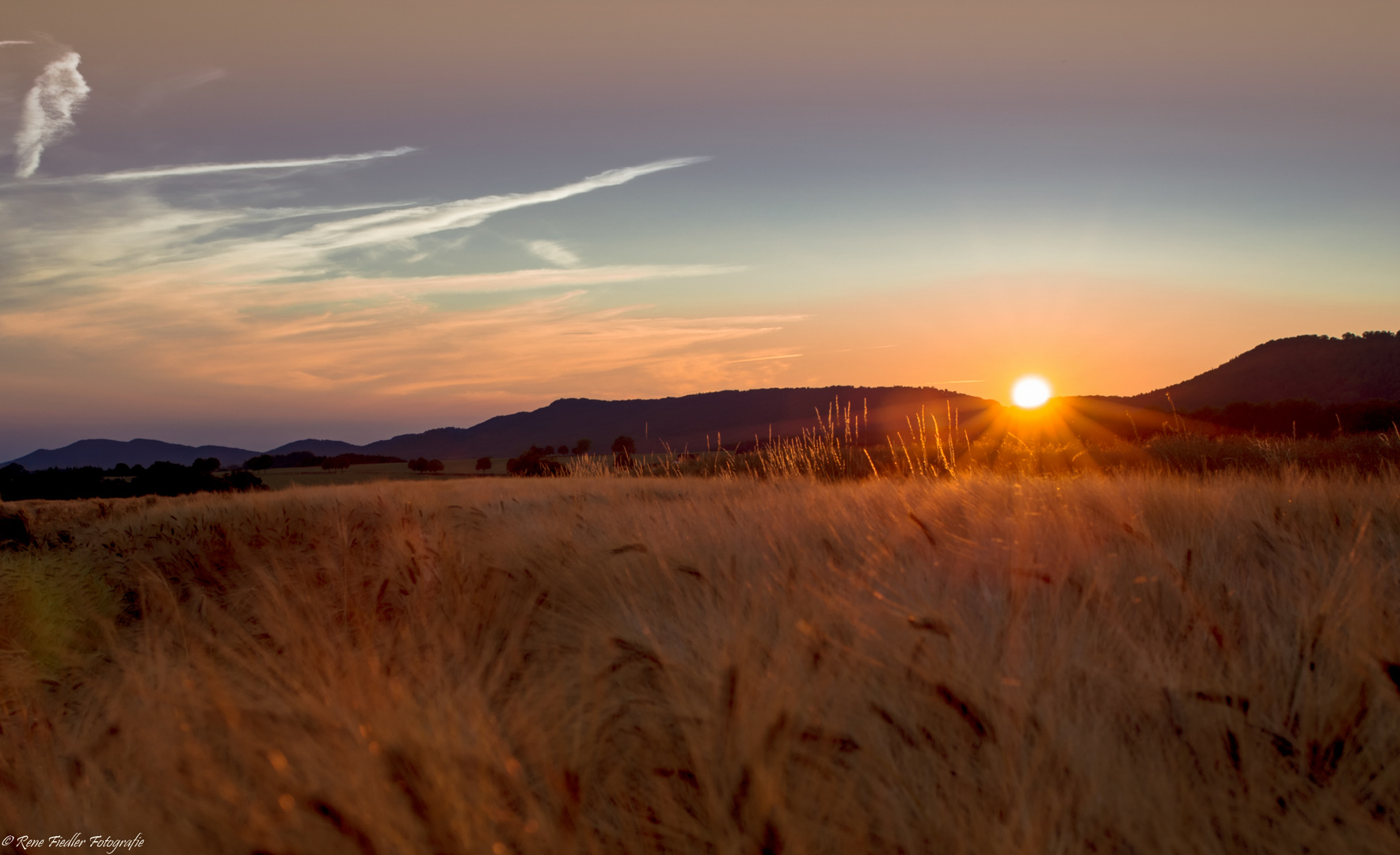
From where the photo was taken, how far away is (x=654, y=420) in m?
105

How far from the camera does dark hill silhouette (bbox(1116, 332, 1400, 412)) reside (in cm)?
6047

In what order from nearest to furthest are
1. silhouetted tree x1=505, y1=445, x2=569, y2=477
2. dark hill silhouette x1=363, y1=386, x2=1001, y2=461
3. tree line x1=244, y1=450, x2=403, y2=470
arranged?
silhouetted tree x1=505, y1=445, x2=569, y2=477 → tree line x1=244, y1=450, x2=403, y2=470 → dark hill silhouette x1=363, y1=386, x2=1001, y2=461

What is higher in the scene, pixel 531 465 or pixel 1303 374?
pixel 1303 374

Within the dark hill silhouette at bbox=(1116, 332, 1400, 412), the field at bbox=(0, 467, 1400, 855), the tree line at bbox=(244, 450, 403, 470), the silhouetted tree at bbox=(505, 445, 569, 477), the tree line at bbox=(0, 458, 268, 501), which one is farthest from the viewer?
the dark hill silhouette at bbox=(1116, 332, 1400, 412)

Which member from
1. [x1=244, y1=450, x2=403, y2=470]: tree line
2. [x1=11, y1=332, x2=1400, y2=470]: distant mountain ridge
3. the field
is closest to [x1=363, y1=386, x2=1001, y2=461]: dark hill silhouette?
[x1=11, y1=332, x2=1400, y2=470]: distant mountain ridge

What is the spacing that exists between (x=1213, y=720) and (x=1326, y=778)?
0.22 metres

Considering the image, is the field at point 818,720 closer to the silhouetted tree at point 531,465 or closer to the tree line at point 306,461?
the silhouetted tree at point 531,465

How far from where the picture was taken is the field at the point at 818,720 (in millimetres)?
1345

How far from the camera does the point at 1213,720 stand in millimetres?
1645

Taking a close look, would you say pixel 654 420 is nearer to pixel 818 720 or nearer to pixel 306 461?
pixel 306 461

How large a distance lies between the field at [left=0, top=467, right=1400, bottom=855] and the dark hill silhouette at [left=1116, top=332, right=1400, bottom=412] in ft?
209

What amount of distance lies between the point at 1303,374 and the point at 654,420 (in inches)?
2949

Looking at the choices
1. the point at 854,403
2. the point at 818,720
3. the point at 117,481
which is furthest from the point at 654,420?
the point at 818,720

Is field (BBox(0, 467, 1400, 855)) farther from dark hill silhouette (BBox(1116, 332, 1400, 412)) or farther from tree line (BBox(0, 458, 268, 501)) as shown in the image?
dark hill silhouette (BBox(1116, 332, 1400, 412))
